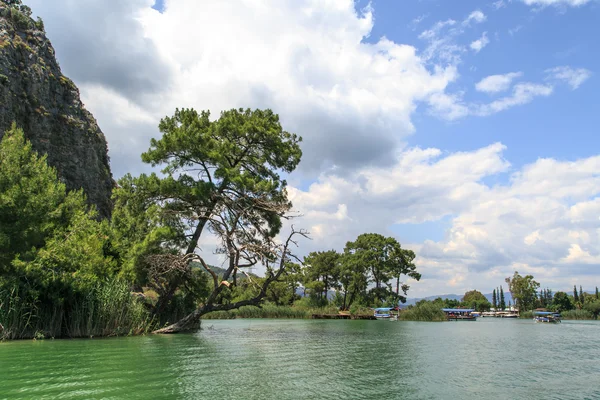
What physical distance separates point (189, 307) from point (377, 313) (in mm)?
43753

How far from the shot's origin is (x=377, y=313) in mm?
64500

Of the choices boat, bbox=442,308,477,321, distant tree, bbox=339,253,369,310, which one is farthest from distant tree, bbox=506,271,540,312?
distant tree, bbox=339,253,369,310

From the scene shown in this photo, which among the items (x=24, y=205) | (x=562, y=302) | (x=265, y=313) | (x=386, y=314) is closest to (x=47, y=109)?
(x=265, y=313)

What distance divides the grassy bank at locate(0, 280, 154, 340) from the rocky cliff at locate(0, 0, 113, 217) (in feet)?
119

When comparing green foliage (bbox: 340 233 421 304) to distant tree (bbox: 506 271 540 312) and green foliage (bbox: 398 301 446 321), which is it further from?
distant tree (bbox: 506 271 540 312)

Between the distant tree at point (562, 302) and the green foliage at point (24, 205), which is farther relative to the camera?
the distant tree at point (562, 302)

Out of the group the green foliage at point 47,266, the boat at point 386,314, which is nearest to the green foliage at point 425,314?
the boat at point 386,314

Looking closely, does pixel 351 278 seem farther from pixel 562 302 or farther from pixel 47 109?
pixel 562 302

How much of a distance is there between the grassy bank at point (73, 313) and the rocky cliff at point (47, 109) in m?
36.4

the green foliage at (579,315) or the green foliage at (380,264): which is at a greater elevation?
the green foliage at (380,264)

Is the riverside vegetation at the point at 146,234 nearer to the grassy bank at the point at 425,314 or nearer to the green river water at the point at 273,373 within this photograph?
the green river water at the point at 273,373

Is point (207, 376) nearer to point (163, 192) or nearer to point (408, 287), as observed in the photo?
point (163, 192)

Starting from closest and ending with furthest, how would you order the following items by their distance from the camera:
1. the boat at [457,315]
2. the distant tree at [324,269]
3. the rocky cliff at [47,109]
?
the rocky cliff at [47,109] < the boat at [457,315] < the distant tree at [324,269]

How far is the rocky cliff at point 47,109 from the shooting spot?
49594mm
